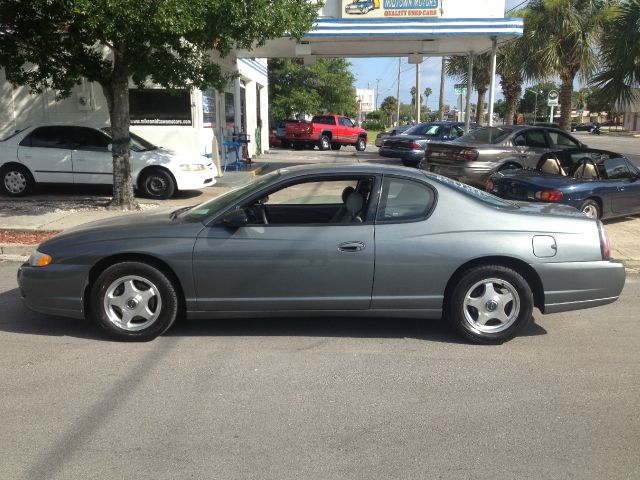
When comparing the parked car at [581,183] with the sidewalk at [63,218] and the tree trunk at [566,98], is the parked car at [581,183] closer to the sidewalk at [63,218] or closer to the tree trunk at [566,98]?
the sidewalk at [63,218]

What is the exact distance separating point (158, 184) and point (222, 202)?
7.67 m

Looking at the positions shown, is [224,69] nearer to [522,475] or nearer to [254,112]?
[254,112]

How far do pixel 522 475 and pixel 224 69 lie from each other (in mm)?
16122

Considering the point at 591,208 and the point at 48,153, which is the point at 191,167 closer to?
the point at 48,153

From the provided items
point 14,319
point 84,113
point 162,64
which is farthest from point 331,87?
point 14,319

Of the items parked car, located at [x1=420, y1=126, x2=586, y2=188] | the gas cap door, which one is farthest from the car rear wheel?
the gas cap door

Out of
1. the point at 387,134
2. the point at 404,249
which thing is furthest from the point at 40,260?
the point at 387,134

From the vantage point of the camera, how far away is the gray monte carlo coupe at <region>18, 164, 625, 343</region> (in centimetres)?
482

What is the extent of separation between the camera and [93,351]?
4.79 meters

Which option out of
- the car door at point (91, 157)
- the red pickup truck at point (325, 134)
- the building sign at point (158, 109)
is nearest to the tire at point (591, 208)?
the car door at point (91, 157)

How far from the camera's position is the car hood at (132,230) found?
192 inches

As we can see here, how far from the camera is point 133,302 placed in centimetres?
488

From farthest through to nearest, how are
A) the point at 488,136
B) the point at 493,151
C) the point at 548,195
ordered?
1. the point at 488,136
2. the point at 493,151
3. the point at 548,195

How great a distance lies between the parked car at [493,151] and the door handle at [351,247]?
803cm
